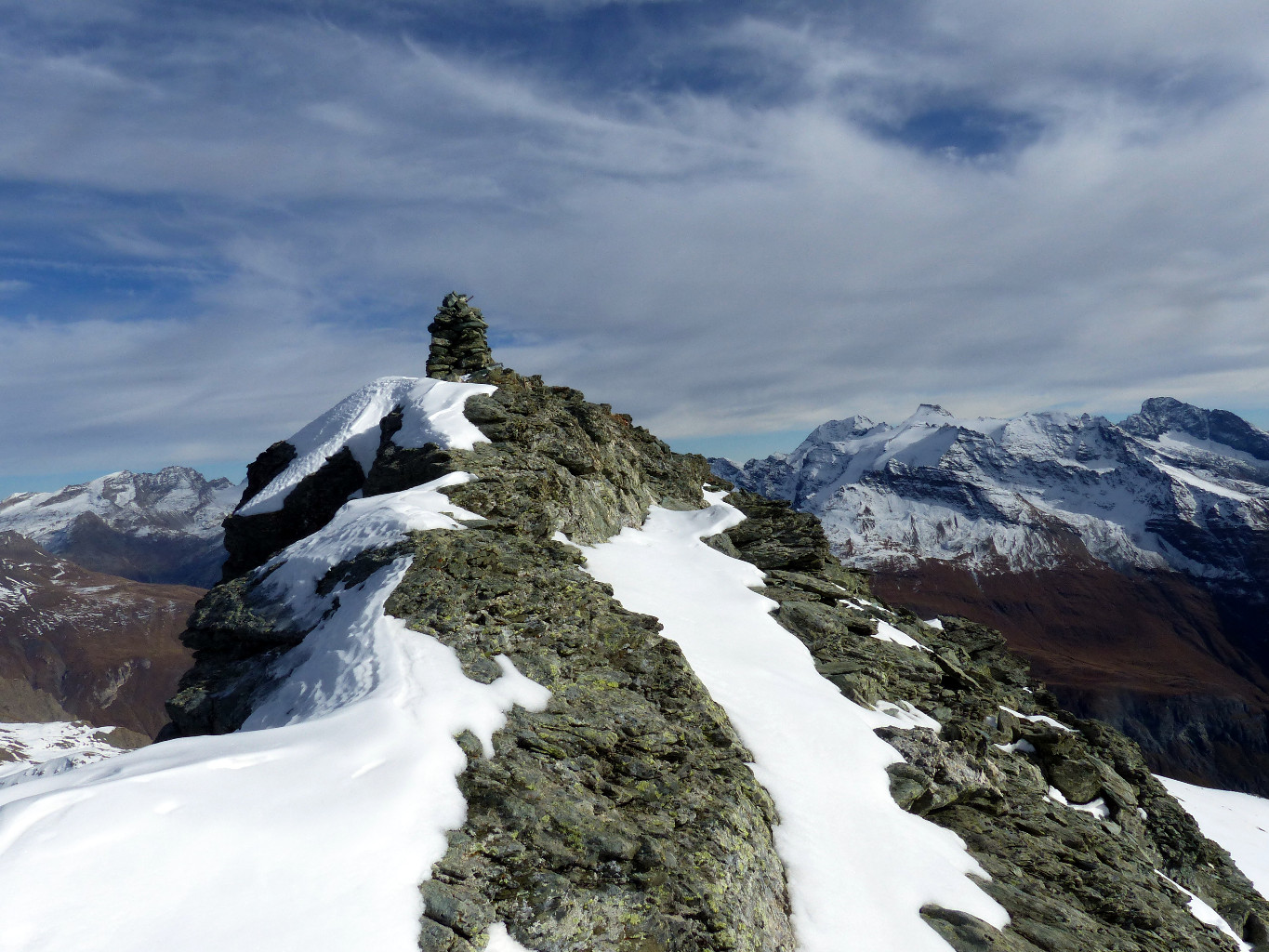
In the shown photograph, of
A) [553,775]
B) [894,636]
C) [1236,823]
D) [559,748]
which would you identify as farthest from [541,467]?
[1236,823]

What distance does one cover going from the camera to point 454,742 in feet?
36.3

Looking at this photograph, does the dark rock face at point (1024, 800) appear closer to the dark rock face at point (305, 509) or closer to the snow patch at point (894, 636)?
the snow patch at point (894, 636)

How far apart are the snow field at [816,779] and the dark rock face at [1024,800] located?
0.66 metres

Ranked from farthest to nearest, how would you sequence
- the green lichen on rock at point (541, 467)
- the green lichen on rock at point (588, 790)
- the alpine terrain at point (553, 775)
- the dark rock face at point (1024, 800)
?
the green lichen on rock at point (541, 467) < the dark rock face at point (1024, 800) < the green lichen on rock at point (588, 790) < the alpine terrain at point (553, 775)

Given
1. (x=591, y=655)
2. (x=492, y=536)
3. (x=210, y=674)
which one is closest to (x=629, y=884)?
(x=591, y=655)

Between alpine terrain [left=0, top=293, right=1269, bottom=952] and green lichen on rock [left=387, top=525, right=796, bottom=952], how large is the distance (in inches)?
2.2

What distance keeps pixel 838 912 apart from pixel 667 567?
55.5 ft

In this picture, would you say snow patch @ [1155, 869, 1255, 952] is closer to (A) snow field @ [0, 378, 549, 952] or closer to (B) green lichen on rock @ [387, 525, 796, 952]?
(B) green lichen on rock @ [387, 525, 796, 952]

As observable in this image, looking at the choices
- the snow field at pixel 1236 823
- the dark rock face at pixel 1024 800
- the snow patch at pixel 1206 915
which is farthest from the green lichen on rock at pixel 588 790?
the snow field at pixel 1236 823

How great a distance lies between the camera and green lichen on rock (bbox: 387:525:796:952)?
9.01 meters

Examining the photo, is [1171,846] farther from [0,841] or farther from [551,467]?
[0,841]

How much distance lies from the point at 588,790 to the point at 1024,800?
1478 cm

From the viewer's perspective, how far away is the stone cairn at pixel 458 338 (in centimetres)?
4131

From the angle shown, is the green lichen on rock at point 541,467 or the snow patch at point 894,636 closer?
the green lichen on rock at point 541,467
